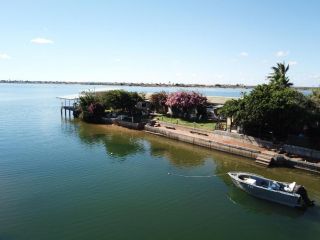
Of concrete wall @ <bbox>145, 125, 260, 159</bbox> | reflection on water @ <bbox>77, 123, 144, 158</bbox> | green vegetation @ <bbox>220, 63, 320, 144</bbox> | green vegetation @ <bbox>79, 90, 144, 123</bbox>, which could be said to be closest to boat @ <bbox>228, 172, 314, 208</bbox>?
concrete wall @ <bbox>145, 125, 260, 159</bbox>

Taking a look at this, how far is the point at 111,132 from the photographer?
181ft

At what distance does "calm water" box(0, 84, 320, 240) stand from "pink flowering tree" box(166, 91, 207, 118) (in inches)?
586

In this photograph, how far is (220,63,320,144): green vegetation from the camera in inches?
1524

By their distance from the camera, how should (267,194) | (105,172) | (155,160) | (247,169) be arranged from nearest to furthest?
(267,194), (105,172), (247,169), (155,160)

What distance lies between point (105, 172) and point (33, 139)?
772 inches

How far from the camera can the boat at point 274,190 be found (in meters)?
25.9

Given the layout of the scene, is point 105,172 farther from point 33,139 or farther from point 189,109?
point 189,109

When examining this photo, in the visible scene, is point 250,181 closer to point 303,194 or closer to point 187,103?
point 303,194

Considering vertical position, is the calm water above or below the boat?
below

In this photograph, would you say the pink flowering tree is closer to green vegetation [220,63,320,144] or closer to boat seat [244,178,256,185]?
green vegetation [220,63,320,144]

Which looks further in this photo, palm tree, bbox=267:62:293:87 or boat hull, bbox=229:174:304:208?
palm tree, bbox=267:62:293:87

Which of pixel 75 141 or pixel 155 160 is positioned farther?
pixel 75 141

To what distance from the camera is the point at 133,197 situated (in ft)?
90.0

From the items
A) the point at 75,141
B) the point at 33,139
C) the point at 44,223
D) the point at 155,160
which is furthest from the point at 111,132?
the point at 44,223
